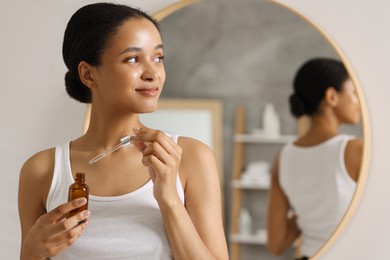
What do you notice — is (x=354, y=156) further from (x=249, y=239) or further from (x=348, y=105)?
(x=249, y=239)

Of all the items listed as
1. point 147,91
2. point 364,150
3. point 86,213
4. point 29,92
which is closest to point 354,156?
point 364,150

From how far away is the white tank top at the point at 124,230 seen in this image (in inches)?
41.0

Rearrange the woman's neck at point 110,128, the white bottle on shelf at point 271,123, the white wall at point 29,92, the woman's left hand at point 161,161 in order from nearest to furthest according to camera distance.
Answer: the woman's left hand at point 161,161, the woman's neck at point 110,128, the white bottle on shelf at point 271,123, the white wall at point 29,92

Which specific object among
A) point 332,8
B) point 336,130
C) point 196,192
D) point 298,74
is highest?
point 332,8

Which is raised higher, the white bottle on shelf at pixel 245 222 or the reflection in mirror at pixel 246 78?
the reflection in mirror at pixel 246 78

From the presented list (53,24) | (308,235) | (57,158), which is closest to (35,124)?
(53,24)

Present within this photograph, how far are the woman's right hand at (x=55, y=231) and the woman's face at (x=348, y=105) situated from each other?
610mm

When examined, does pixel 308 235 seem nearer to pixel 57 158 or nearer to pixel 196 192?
pixel 196 192

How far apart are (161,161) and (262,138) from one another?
36 cm

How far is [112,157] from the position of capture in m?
1.13

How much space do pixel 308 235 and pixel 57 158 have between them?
22.1 inches

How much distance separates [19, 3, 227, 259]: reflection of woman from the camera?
1003 millimetres

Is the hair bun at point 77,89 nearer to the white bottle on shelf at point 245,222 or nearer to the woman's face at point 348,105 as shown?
the white bottle on shelf at point 245,222

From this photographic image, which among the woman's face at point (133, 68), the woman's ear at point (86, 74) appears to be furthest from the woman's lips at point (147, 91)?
the woman's ear at point (86, 74)
